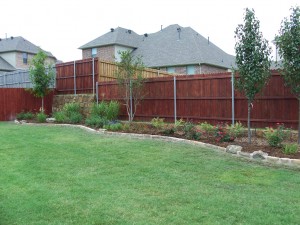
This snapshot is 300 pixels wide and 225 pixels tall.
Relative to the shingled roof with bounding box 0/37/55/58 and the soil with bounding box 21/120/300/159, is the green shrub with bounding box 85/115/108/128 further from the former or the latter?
the shingled roof with bounding box 0/37/55/58

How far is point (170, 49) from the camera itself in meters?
29.9

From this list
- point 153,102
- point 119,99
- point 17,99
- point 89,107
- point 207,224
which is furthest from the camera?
point 17,99

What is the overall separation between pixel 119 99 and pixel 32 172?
8.70 m

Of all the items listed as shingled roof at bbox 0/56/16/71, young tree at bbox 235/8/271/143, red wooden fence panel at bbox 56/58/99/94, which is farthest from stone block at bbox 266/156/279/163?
shingled roof at bbox 0/56/16/71

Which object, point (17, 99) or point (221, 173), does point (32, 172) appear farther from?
point (17, 99)

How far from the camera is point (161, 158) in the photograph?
24.9 ft

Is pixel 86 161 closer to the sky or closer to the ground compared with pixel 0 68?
closer to the ground

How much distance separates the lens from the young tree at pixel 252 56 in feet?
28.6

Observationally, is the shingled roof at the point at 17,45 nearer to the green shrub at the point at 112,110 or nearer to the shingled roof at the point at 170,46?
the shingled roof at the point at 170,46

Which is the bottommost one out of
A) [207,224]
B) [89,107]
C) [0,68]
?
[207,224]

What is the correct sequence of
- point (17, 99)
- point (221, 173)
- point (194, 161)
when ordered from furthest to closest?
point (17, 99) → point (194, 161) → point (221, 173)

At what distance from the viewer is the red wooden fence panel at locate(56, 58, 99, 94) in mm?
16875

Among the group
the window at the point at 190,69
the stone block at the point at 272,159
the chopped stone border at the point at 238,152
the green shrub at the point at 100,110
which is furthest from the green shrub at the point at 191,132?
the window at the point at 190,69

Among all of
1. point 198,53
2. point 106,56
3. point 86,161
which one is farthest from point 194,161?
point 106,56
